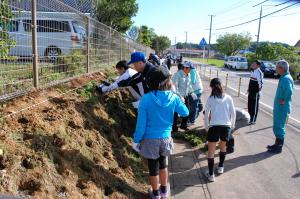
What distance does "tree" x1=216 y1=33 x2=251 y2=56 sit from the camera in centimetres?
8400

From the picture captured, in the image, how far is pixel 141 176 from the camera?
510cm

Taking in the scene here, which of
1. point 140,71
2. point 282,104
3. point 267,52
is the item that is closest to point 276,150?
point 282,104

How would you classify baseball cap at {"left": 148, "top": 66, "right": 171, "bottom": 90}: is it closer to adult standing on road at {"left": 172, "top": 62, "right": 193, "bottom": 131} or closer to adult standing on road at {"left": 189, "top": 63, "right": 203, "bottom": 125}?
adult standing on road at {"left": 172, "top": 62, "right": 193, "bottom": 131}

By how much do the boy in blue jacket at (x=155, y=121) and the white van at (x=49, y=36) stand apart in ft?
6.91

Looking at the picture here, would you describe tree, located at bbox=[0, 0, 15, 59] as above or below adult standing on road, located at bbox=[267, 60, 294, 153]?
above

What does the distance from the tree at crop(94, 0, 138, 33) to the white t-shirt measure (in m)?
18.8

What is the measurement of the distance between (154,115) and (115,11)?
2070 cm

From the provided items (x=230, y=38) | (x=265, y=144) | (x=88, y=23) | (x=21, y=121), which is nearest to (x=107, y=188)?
(x=21, y=121)

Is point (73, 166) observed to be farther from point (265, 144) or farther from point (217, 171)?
point (265, 144)

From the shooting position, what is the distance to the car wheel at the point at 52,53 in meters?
5.91

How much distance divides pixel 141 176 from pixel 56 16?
3.34 metres

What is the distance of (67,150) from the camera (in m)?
4.09

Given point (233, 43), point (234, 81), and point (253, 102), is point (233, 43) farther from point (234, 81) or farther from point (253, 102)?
point (253, 102)

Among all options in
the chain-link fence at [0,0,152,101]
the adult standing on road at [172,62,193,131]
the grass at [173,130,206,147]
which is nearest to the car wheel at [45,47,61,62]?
the chain-link fence at [0,0,152,101]
